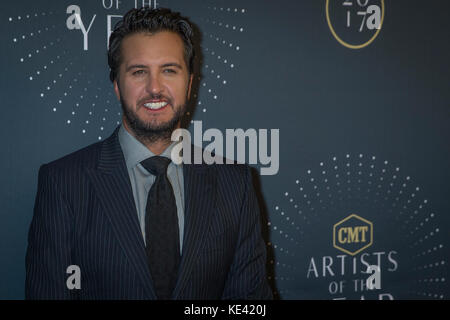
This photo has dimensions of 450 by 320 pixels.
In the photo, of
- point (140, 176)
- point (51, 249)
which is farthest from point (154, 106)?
point (51, 249)

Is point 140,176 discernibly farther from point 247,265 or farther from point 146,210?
point 247,265

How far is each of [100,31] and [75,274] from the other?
3.20 ft

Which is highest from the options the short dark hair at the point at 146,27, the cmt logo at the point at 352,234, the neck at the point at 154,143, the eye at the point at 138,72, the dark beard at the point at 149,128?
the short dark hair at the point at 146,27

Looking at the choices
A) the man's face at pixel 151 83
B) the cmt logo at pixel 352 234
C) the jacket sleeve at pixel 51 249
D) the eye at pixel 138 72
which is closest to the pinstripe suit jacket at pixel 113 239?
the jacket sleeve at pixel 51 249

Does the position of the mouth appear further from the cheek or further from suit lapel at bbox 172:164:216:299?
suit lapel at bbox 172:164:216:299

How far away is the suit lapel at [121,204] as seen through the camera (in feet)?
4.54

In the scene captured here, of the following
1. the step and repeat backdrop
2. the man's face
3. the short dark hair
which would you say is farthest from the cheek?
the step and repeat backdrop

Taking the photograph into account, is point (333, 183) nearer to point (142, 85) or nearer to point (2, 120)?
point (142, 85)

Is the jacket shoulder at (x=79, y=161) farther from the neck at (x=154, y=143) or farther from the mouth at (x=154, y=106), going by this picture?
the mouth at (x=154, y=106)

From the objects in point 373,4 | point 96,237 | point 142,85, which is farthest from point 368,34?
point 96,237

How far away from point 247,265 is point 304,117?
823 millimetres

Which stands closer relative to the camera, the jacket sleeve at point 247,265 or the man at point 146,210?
the man at point 146,210

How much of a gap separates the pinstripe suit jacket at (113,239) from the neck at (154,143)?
0.07m

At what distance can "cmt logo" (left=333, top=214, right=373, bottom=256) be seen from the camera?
2143 mm
